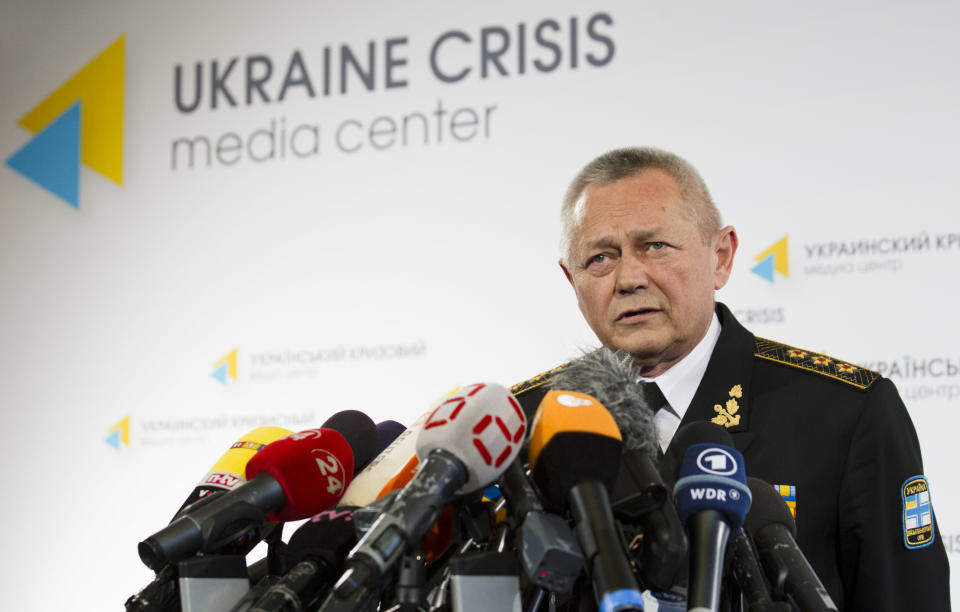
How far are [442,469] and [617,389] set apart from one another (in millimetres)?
230

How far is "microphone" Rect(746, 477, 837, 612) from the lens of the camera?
904mm

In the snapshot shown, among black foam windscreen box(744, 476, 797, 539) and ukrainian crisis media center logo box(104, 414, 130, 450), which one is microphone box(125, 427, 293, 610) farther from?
ukrainian crisis media center logo box(104, 414, 130, 450)

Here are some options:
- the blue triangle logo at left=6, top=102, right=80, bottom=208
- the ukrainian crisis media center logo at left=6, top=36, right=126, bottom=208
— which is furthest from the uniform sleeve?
the blue triangle logo at left=6, top=102, right=80, bottom=208

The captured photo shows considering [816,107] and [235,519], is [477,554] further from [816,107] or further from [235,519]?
[816,107]

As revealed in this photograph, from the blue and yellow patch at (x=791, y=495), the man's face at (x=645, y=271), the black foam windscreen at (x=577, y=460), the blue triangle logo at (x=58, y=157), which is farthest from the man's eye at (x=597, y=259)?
the blue triangle logo at (x=58, y=157)

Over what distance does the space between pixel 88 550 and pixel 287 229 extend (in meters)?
1.50

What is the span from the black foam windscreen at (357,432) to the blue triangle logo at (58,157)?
11.4ft

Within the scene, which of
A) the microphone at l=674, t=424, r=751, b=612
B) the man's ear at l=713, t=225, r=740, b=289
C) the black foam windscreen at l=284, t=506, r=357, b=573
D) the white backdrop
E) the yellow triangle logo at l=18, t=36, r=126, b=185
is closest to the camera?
the microphone at l=674, t=424, r=751, b=612

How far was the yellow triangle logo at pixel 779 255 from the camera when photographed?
10.3 feet

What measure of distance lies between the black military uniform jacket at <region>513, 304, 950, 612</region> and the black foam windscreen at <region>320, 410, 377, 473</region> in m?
0.62

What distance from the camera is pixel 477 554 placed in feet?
2.78

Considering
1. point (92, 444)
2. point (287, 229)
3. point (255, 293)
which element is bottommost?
point (92, 444)

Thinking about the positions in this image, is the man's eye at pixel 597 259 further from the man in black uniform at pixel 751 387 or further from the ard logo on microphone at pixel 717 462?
the ard logo on microphone at pixel 717 462

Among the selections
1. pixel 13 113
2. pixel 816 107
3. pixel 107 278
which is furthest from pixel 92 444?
pixel 816 107
